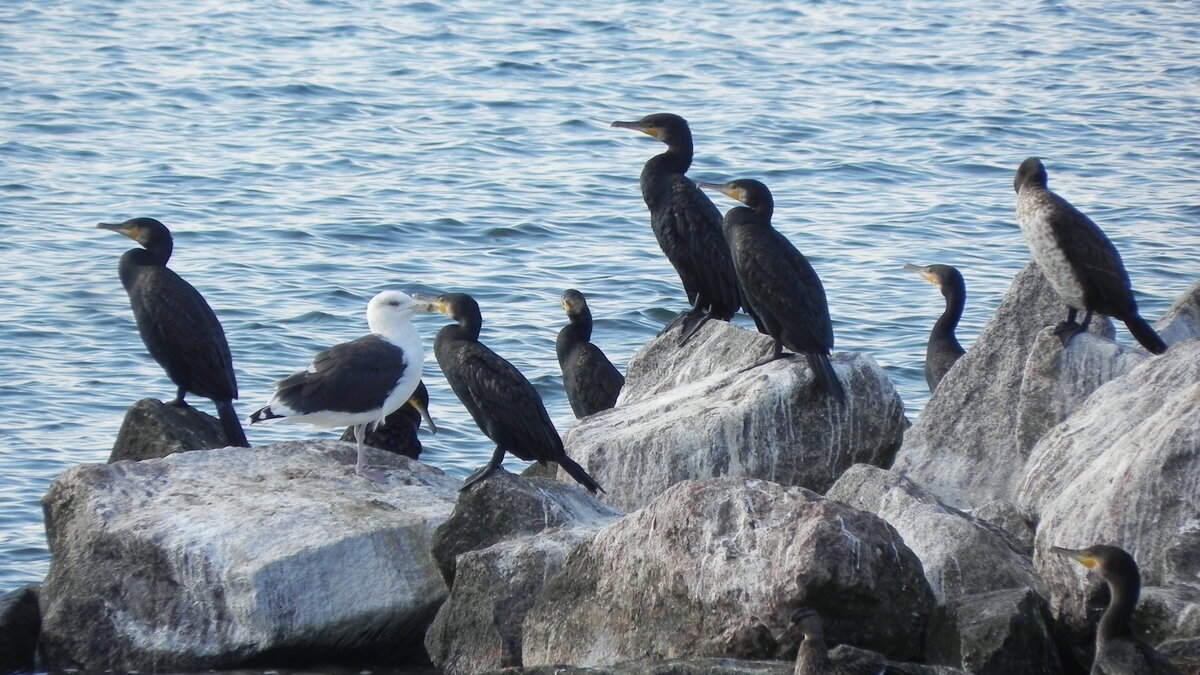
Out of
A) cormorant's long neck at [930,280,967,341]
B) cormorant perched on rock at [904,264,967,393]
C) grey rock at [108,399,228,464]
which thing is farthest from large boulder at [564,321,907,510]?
cormorant's long neck at [930,280,967,341]

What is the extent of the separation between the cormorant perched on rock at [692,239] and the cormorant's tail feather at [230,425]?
2200 mm

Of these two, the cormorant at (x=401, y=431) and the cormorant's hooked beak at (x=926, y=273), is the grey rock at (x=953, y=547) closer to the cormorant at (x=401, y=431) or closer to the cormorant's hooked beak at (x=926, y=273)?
the cormorant at (x=401, y=431)

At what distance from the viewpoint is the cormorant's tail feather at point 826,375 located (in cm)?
770

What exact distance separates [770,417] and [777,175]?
9.86m

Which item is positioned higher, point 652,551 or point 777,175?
point 652,551

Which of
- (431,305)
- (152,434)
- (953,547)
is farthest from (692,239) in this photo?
(953,547)

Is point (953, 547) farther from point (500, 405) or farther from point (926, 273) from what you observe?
point (926, 273)

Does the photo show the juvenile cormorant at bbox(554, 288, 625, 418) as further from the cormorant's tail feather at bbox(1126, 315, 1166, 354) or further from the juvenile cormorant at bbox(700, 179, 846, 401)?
the cormorant's tail feather at bbox(1126, 315, 1166, 354)

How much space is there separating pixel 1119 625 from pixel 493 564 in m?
2.11

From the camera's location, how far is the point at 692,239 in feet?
29.6

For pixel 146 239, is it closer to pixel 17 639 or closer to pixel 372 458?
pixel 372 458

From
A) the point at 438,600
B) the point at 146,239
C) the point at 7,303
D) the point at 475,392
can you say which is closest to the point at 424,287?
the point at 7,303

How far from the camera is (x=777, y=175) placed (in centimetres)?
1738

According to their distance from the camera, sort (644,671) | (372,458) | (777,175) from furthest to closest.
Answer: (777,175)
(372,458)
(644,671)
